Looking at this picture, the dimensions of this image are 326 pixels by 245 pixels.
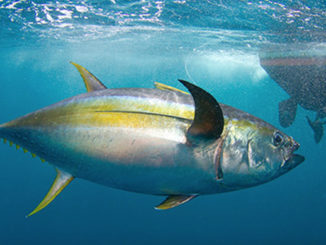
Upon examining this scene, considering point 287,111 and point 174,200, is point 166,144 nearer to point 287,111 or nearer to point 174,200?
point 174,200

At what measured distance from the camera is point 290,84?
890cm

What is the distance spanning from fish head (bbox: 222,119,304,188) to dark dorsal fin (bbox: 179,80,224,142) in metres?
0.15

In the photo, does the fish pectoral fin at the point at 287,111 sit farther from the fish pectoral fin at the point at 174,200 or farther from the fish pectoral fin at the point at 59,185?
the fish pectoral fin at the point at 59,185

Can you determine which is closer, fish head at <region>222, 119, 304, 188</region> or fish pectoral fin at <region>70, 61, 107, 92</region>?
fish head at <region>222, 119, 304, 188</region>

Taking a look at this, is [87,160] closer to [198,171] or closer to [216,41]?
[198,171]

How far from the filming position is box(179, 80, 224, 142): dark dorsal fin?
100cm

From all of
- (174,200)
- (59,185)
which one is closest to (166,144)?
(174,200)

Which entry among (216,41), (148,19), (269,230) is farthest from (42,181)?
(269,230)

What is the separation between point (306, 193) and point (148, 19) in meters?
29.1

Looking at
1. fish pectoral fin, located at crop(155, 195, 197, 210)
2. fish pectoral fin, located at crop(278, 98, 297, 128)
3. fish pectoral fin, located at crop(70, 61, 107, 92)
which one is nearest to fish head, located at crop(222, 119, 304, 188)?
fish pectoral fin, located at crop(155, 195, 197, 210)

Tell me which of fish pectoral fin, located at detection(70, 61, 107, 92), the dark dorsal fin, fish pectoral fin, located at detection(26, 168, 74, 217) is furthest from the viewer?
fish pectoral fin, located at detection(70, 61, 107, 92)

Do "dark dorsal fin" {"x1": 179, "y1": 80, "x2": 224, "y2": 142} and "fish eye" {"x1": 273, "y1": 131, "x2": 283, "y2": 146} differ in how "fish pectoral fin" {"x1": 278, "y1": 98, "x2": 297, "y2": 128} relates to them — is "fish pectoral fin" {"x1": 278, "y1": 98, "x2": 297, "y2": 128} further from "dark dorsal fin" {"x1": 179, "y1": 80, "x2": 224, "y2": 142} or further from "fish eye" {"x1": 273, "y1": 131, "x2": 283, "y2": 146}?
"dark dorsal fin" {"x1": 179, "y1": 80, "x2": 224, "y2": 142}

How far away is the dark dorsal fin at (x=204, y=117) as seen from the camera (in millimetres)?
1004

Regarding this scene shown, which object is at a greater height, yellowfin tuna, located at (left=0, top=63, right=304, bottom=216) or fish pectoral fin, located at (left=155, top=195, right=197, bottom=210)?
yellowfin tuna, located at (left=0, top=63, right=304, bottom=216)
